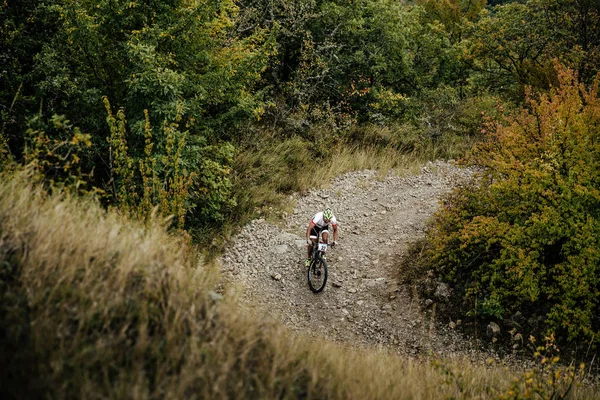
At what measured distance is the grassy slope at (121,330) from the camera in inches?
96.3

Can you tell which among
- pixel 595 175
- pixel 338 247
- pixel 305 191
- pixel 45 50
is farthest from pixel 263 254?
pixel 595 175

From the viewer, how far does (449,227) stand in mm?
8781

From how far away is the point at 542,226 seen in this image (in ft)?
21.9

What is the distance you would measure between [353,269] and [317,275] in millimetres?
1137

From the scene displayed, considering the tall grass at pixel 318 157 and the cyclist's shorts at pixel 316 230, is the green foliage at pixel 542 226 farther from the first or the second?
the tall grass at pixel 318 157

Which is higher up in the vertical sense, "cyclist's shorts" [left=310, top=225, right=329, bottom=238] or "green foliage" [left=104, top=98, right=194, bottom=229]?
"green foliage" [left=104, top=98, right=194, bottom=229]

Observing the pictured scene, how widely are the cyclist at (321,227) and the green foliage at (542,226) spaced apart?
2311 mm

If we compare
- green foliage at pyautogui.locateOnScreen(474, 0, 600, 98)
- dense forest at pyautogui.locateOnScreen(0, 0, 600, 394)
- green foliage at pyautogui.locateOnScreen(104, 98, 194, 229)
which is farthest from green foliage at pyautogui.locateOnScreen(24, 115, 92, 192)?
green foliage at pyautogui.locateOnScreen(474, 0, 600, 98)

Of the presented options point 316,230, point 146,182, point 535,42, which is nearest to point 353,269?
point 316,230

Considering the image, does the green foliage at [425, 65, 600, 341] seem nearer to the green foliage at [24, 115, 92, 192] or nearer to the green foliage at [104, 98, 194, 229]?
the green foliage at [104, 98, 194, 229]

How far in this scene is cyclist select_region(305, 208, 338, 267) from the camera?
826 cm

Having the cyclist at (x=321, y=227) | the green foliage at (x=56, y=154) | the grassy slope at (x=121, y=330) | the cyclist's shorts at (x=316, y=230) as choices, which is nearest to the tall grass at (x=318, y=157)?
the cyclist's shorts at (x=316, y=230)

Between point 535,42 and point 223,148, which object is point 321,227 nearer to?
point 223,148

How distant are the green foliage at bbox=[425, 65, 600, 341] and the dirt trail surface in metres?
1.31
